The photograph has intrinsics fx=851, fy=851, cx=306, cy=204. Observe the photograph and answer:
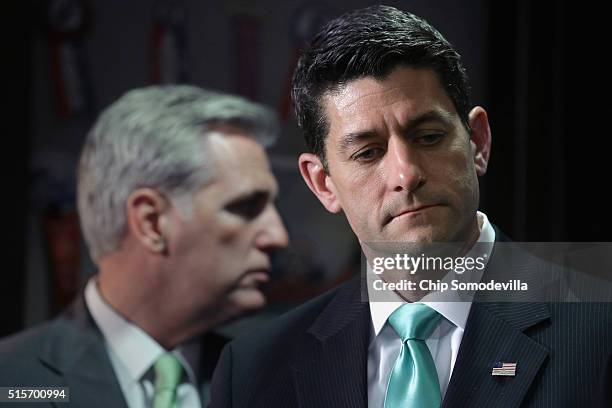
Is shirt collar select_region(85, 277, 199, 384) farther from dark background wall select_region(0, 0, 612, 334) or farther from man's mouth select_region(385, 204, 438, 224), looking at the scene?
man's mouth select_region(385, 204, 438, 224)

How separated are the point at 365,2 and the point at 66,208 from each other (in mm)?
840

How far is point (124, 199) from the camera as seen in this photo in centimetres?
193

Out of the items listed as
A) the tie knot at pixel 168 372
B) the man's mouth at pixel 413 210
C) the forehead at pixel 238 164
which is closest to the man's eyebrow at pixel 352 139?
the man's mouth at pixel 413 210

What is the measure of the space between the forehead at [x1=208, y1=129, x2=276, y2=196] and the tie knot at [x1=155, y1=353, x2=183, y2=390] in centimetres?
39

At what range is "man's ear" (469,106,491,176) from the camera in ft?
4.71

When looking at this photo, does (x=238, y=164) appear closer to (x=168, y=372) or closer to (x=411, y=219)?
(x=168, y=372)

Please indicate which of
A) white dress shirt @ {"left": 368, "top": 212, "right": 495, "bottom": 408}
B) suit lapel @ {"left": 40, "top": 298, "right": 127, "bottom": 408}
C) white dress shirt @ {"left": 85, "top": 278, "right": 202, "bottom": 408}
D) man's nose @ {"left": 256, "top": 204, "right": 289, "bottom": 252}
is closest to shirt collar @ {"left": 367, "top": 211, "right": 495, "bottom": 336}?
white dress shirt @ {"left": 368, "top": 212, "right": 495, "bottom": 408}

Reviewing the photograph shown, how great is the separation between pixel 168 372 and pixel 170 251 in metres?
0.27

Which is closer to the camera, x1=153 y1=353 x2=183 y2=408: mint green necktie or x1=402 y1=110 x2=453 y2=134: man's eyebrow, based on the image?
x1=402 y1=110 x2=453 y2=134: man's eyebrow

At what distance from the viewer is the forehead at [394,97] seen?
138 centimetres

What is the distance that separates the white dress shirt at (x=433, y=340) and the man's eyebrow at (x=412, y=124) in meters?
0.21

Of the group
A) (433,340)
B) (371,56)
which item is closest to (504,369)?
(433,340)

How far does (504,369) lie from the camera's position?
130 centimetres

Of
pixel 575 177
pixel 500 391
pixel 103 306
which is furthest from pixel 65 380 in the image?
pixel 575 177
